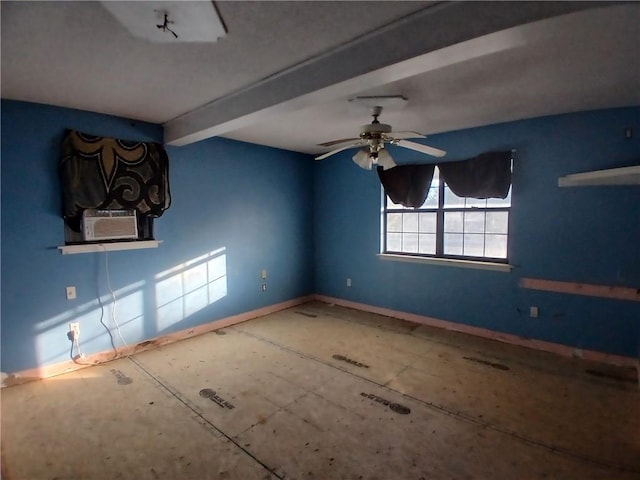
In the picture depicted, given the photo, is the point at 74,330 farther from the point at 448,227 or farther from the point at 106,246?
the point at 448,227

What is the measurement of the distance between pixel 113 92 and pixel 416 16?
234 cm

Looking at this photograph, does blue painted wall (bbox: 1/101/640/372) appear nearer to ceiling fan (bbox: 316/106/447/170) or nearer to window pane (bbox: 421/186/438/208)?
window pane (bbox: 421/186/438/208)

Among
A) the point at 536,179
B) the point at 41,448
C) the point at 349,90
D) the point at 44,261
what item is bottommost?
the point at 41,448

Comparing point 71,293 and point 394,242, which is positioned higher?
point 394,242

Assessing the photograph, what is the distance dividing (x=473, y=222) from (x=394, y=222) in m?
1.05

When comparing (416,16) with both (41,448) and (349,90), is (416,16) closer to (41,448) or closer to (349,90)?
(349,90)

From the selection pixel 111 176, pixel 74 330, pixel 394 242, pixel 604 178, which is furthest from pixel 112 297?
pixel 604 178

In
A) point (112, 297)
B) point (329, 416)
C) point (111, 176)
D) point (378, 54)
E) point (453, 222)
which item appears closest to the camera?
point (378, 54)

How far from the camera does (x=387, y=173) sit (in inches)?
178

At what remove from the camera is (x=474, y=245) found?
4020 mm

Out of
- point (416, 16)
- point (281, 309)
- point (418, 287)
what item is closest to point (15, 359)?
point (281, 309)

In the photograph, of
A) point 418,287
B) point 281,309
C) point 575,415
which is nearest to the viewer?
point 575,415

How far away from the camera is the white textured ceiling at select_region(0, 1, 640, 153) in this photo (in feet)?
5.17

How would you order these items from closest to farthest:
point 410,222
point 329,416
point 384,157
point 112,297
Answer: point 329,416, point 384,157, point 112,297, point 410,222
